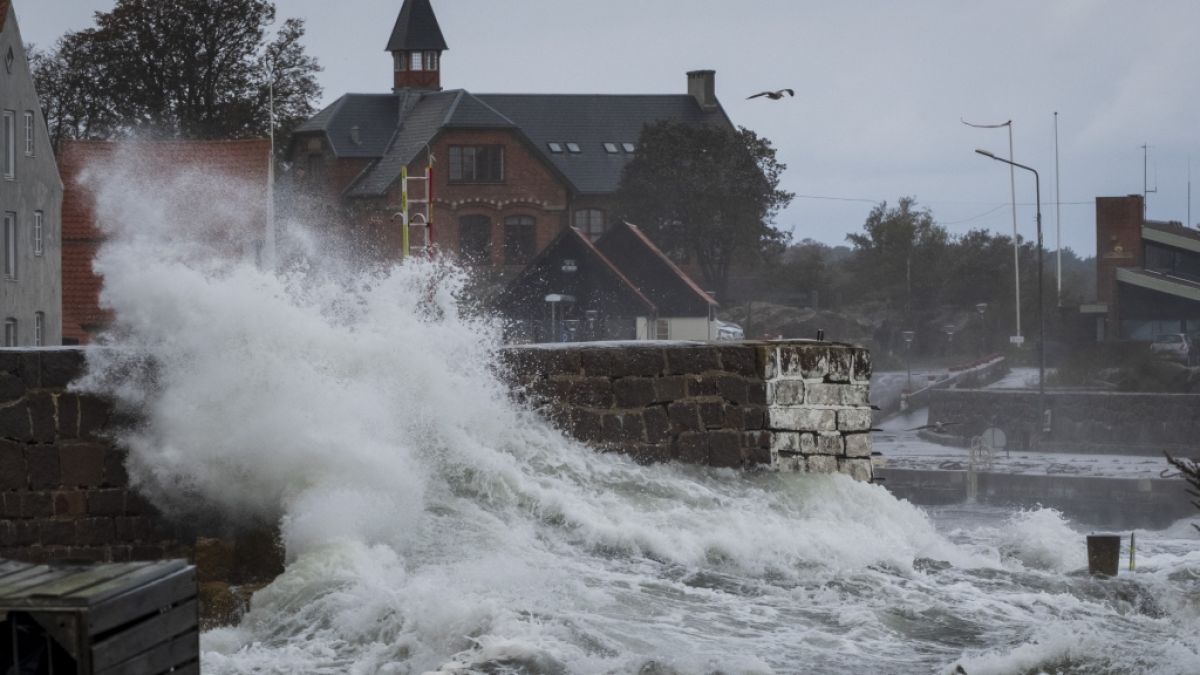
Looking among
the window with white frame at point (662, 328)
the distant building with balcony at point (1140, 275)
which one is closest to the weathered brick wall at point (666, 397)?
the window with white frame at point (662, 328)

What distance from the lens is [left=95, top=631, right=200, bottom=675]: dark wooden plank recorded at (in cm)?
639

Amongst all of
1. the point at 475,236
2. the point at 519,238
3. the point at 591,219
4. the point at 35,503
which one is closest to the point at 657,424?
the point at 35,503

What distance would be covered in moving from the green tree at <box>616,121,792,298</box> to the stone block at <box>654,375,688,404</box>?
206 ft

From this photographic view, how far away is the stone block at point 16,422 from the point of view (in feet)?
39.5

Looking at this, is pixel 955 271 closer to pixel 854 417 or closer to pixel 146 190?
pixel 146 190

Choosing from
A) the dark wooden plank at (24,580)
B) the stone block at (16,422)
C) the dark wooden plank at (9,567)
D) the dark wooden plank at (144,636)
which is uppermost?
the stone block at (16,422)

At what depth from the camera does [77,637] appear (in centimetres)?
620

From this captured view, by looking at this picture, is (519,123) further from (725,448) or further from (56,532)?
(56,532)

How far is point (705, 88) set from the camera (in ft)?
282

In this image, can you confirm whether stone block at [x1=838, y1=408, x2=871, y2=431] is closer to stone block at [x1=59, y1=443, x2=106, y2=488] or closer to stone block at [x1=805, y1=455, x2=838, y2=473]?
stone block at [x1=805, y1=455, x2=838, y2=473]

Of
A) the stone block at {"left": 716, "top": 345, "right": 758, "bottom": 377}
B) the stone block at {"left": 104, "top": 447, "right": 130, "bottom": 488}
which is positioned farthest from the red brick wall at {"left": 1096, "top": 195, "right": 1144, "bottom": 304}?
the stone block at {"left": 104, "top": 447, "right": 130, "bottom": 488}

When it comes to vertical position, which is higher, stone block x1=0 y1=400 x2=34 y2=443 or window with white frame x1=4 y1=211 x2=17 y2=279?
window with white frame x1=4 y1=211 x2=17 y2=279

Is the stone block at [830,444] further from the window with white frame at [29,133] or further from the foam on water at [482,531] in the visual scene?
the window with white frame at [29,133]

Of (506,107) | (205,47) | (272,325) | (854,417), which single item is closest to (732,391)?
(854,417)
